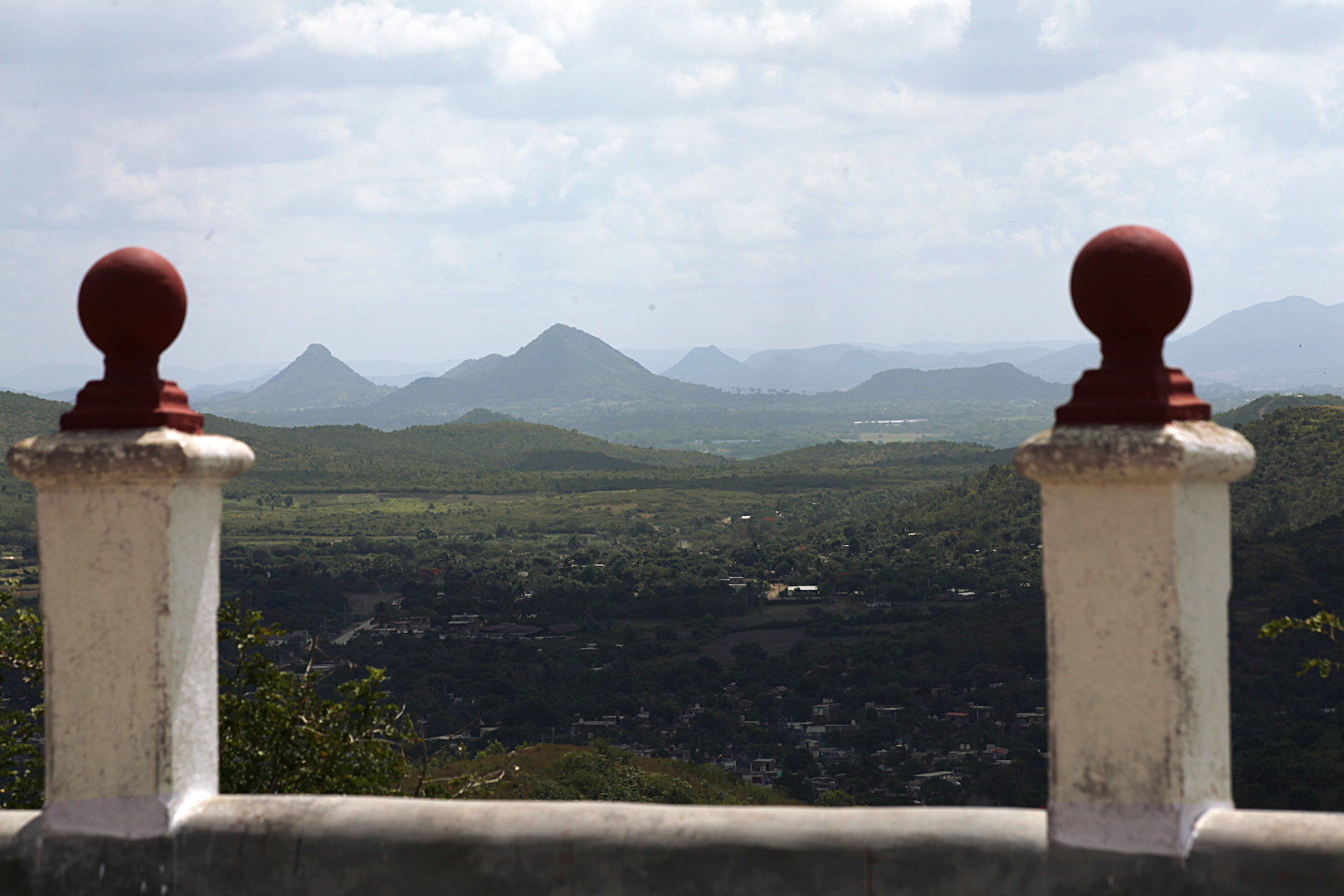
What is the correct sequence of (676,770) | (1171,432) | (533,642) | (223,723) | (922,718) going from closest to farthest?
(1171,432), (223,723), (676,770), (922,718), (533,642)

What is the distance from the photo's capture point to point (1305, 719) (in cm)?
4731

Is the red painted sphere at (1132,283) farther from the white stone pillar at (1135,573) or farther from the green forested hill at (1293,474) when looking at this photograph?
the green forested hill at (1293,474)

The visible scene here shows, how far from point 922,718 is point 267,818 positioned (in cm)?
5828

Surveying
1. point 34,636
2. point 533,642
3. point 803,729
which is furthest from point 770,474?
A: point 34,636

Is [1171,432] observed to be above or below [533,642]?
above

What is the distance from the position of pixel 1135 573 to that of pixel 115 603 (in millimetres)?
3046

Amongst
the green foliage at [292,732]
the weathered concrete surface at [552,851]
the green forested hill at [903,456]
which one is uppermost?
the weathered concrete surface at [552,851]

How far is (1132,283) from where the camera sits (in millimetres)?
3273

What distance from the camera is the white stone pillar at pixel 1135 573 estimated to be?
10.5ft

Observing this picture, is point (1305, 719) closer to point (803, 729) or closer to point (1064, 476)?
point (803, 729)

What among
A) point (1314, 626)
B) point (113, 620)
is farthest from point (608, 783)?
point (113, 620)

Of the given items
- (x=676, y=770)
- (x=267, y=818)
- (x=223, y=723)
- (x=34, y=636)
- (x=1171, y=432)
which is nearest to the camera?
Result: (x=1171, y=432)

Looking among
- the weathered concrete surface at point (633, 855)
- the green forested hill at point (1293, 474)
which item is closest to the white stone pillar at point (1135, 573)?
the weathered concrete surface at point (633, 855)

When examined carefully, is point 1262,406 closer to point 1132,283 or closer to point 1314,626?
point 1314,626
